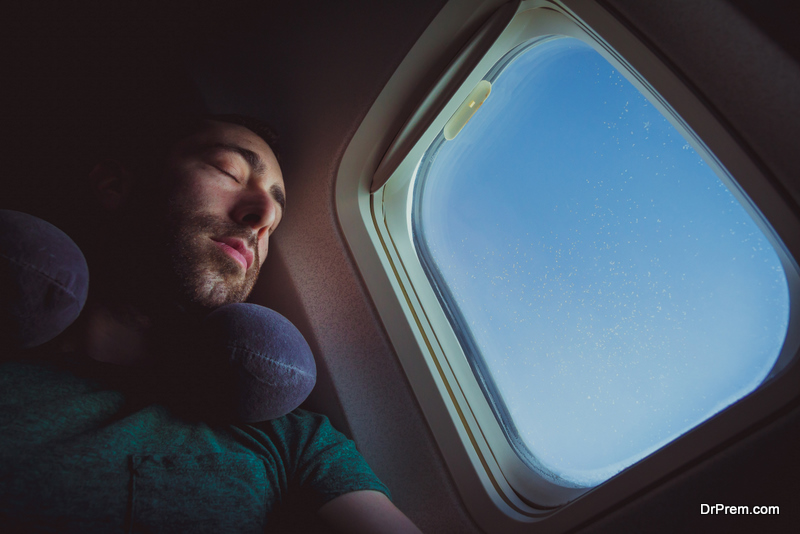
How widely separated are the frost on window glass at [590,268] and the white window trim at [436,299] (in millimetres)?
72

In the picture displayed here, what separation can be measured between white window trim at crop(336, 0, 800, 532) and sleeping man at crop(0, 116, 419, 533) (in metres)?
0.24

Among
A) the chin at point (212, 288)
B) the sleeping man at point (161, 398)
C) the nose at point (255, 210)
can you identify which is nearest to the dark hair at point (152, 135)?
the sleeping man at point (161, 398)

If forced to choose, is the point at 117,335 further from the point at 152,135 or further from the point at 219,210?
the point at 152,135

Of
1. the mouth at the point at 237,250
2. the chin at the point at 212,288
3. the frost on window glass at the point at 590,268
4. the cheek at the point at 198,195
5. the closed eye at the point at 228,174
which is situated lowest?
the chin at the point at 212,288

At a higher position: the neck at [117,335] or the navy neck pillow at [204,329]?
the navy neck pillow at [204,329]

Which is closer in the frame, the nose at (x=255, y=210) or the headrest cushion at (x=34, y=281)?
the headrest cushion at (x=34, y=281)

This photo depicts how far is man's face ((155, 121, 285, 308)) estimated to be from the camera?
100 centimetres

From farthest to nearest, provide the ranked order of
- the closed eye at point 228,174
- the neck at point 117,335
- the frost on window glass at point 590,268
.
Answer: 1. the closed eye at point 228,174
2. the neck at point 117,335
3. the frost on window glass at point 590,268

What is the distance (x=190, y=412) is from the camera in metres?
0.94

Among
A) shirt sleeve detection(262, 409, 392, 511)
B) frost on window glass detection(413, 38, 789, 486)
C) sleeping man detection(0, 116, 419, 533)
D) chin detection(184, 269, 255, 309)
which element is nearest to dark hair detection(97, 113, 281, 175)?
sleeping man detection(0, 116, 419, 533)

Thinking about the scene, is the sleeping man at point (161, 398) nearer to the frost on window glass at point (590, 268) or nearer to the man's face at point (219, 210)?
the man's face at point (219, 210)

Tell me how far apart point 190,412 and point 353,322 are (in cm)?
48

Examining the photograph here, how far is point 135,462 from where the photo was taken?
0.77 meters

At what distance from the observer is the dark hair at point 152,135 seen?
3.67 ft
